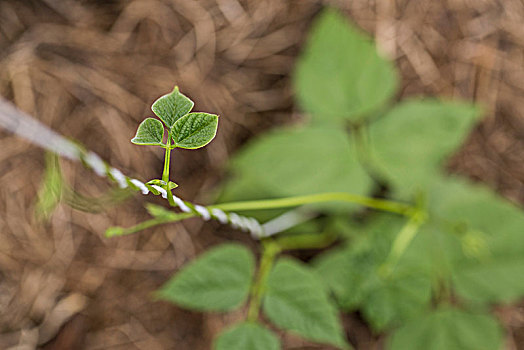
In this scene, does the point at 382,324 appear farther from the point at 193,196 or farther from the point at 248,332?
the point at 193,196

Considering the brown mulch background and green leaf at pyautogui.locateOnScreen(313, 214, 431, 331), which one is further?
the brown mulch background

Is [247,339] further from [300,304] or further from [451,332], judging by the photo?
[451,332]

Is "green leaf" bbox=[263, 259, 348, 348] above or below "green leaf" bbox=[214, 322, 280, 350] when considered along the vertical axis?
above

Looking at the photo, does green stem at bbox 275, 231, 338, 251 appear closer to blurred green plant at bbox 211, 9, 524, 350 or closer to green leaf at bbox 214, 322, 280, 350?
Answer: blurred green plant at bbox 211, 9, 524, 350

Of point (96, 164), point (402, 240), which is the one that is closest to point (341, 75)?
point (402, 240)

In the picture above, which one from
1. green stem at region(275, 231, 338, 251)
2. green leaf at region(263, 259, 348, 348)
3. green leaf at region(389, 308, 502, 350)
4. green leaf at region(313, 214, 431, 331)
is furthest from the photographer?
green stem at region(275, 231, 338, 251)

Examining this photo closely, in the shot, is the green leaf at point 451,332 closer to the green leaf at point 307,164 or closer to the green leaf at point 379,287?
the green leaf at point 379,287

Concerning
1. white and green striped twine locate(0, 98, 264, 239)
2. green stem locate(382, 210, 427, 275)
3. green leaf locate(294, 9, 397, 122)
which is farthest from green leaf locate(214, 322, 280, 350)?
green leaf locate(294, 9, 397, 122)
